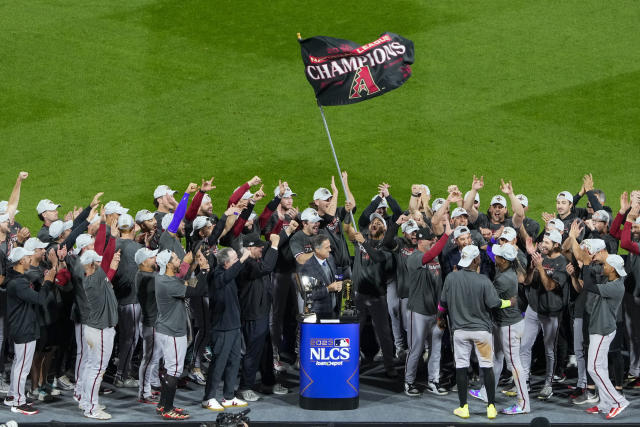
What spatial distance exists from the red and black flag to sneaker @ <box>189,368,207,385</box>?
178 inches

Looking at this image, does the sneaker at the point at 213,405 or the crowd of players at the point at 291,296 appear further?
the sneaker at the point at 213,405

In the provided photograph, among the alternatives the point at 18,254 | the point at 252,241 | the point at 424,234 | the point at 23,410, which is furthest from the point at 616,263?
the point at 23,410

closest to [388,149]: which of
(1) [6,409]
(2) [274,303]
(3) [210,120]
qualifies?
(3) [210,120]

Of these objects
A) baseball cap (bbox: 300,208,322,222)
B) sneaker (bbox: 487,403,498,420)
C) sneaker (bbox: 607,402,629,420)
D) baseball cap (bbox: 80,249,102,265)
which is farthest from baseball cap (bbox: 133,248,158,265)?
sneaker (bbox: 607,402,629,420)

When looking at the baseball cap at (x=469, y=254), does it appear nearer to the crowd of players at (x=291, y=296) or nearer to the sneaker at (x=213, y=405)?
the crowd of players at (x=291, y=296)

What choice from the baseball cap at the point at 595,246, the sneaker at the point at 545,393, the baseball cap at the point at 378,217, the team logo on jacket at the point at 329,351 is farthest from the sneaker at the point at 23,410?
the baseball cap at the point at 595,246

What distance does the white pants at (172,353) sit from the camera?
12.9 m

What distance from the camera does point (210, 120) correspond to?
2561 cm

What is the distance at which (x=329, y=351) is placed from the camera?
13.4 meters

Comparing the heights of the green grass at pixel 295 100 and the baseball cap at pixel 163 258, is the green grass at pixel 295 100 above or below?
above

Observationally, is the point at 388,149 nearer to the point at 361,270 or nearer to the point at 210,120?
the point at 210,120

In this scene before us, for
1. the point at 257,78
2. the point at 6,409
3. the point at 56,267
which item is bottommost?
the point at 6,409

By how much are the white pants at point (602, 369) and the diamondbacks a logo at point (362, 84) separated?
5326mm

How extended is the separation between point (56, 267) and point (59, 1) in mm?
18923
